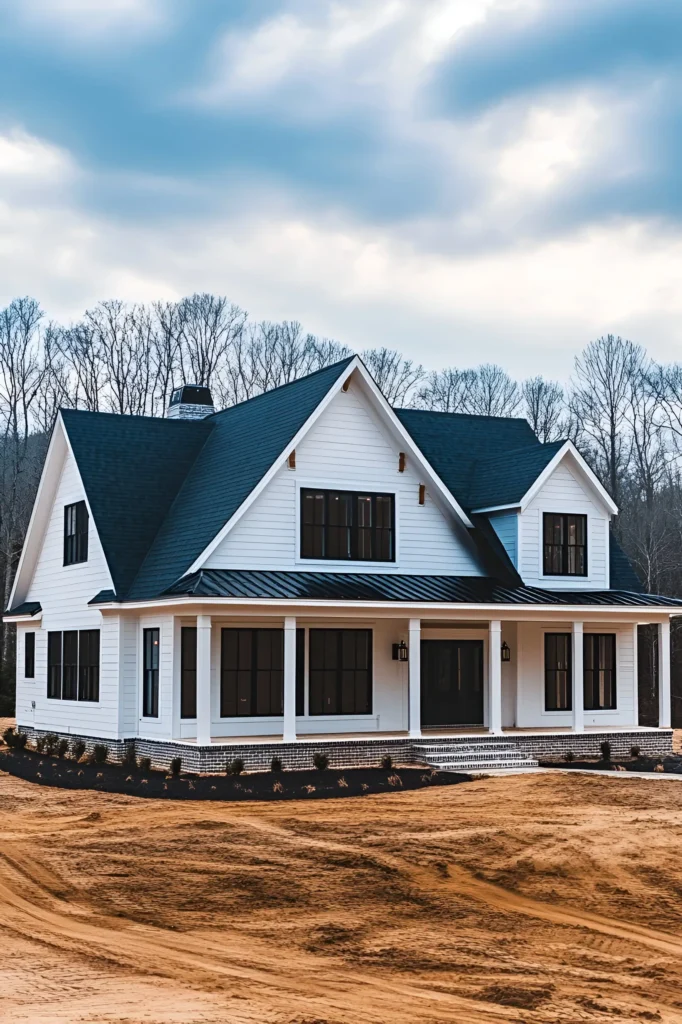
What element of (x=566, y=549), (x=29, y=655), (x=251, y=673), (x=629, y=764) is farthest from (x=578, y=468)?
(x=29, y=655)

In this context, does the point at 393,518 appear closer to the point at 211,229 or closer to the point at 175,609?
the point at 175,609

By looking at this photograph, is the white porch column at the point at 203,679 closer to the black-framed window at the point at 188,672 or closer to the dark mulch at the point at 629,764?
the black-framed window at the point at 188,672

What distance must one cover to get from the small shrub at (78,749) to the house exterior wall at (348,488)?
204 inches

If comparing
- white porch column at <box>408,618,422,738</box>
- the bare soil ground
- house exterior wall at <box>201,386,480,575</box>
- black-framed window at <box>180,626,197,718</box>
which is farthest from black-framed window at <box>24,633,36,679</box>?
the bare soil ground

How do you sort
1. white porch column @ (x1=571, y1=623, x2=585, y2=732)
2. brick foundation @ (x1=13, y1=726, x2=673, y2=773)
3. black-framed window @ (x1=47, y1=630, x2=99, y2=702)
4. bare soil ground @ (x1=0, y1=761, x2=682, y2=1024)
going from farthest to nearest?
black-framed window @ (x1=47, y1=630, x2=99, y2=702) < white porch column @ (x1=571, y1=623, x2=585, y2=732) < brick foundation @ (x1=13, y1=726, x2=673, y2=773) < bare soil ground @ (x1=0, y1=761, x2=682, y2=1024)

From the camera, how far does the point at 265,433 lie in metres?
25.4

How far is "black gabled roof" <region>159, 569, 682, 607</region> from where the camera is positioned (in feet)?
72.2

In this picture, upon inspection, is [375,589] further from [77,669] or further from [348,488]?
[77,669]

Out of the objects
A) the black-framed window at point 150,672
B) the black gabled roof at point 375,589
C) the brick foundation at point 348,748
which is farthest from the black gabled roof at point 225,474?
the brick foundation at point 348,748

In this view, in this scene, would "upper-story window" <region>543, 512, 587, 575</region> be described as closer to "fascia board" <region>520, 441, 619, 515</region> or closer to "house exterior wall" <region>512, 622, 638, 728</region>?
"fascia board" <region>520, 441, 619, 515</region>

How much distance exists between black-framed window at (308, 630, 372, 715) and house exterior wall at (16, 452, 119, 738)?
3964 millimetres

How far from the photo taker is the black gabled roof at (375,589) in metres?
22.0

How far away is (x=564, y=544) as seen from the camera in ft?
88.0

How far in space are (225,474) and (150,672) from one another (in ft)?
14.0
